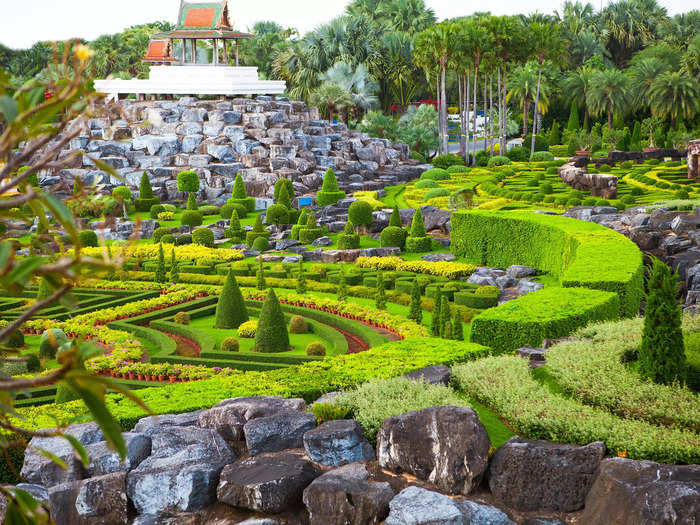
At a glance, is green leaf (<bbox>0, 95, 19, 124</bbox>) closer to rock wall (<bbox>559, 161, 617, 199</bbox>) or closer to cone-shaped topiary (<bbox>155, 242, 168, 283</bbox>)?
cone-shaped topiary (<bbox>155, 242, 168, 283</bbox>)

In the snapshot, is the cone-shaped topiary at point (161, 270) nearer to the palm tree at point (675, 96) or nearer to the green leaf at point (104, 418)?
the green leaf at point (104, 418)

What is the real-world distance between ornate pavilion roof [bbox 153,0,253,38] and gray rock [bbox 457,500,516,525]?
54627 millimetres

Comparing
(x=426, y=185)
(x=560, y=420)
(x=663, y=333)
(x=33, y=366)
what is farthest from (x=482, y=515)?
(x=426, y=185)

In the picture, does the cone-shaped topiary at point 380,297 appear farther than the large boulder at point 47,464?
Yes

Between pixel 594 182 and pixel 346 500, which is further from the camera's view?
pixel 594 182

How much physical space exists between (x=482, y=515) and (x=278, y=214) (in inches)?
1250

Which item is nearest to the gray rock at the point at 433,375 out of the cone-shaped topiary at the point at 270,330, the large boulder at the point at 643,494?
the large boulder at the point at 643,494

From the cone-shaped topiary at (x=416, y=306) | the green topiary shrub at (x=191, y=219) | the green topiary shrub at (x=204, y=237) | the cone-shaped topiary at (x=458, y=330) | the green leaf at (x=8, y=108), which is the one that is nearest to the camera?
the green leaf at (x=8, y=108)

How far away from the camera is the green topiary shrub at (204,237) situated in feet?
115

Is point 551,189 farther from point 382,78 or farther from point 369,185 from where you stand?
point 382,78

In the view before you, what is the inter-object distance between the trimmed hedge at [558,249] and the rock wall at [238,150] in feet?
70.0

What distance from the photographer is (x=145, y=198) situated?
1773 inches

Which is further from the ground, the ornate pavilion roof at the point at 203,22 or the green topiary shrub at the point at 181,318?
the ornate pavilion roof at the point at 203,22

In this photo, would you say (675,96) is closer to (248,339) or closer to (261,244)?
(261,244)
